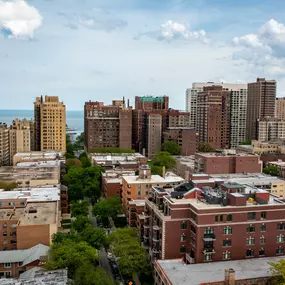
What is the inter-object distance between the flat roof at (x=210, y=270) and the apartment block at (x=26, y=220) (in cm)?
1702

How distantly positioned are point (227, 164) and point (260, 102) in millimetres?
74798

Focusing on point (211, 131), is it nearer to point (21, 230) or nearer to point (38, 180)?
point (38, 180)

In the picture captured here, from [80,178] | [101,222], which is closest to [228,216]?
[101,222]

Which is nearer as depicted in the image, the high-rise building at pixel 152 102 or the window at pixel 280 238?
Result: the window at pixel 280 238

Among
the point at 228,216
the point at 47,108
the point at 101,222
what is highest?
the point at 47,108

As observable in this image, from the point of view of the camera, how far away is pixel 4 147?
11188cm

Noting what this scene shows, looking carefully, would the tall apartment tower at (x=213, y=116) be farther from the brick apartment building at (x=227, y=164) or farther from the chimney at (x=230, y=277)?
the chimney at (x=230, y=277)

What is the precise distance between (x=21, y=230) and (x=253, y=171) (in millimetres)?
60854

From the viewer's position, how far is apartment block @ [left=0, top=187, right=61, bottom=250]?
4900 centimetres

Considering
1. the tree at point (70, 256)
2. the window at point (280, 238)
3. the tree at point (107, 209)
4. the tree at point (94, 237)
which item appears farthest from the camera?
the tree at point (107, 209)

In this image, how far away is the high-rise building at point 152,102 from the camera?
584 ft

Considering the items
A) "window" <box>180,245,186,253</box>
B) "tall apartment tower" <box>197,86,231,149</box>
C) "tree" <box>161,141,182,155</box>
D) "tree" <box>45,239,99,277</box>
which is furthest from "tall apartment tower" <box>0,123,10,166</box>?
"window" <box>180,245,186,253</box>

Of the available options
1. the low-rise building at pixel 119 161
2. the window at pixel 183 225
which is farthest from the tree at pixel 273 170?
the window at pixel 183 225

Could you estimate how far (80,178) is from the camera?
283ft
